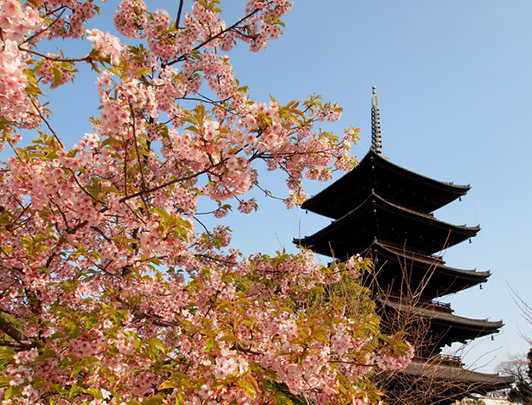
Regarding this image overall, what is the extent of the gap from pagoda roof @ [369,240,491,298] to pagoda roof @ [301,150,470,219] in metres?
3.20

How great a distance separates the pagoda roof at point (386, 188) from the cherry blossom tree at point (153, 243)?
12.4m

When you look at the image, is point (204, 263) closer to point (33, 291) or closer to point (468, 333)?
point (33, 291)

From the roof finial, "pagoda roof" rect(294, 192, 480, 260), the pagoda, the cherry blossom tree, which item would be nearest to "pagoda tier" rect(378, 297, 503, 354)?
the pagoda

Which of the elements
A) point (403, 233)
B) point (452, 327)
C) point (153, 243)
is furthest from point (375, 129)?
point (153, 243)

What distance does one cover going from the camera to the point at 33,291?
13.0 feet

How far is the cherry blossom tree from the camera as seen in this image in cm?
234

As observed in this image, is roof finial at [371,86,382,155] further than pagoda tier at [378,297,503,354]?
Yes

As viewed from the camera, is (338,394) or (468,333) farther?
(468,333)

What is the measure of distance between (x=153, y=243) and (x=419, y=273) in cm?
1642

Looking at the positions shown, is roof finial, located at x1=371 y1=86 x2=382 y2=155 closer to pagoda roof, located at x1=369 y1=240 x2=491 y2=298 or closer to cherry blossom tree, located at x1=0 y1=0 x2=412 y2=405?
pagoda roof, located at x1=369 y1=240 x2=491 y2=298

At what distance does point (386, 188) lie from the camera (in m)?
18.3

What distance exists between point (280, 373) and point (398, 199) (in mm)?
17418

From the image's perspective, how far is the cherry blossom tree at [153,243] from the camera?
92.0 inches

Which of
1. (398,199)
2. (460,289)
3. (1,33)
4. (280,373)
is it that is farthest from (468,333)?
(1,33)
